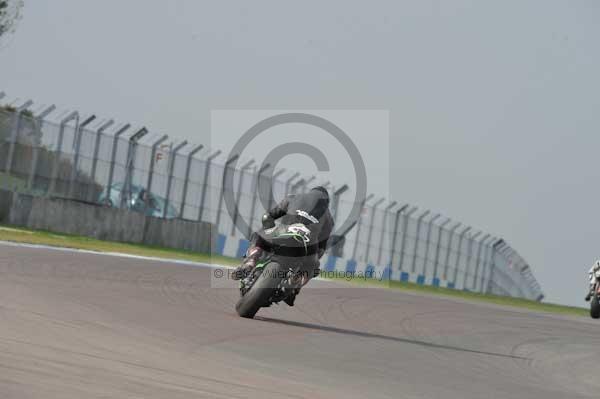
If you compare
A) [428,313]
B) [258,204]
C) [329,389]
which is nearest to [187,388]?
[329,389]

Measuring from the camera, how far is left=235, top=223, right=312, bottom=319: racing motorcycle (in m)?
11.6

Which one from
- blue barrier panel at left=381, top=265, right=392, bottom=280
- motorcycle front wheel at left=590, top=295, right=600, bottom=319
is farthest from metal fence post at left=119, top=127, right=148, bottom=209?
motorcycle front wheel at left=590, top=295, right=600, bottom=319

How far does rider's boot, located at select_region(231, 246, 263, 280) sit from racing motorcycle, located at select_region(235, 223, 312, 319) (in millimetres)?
41

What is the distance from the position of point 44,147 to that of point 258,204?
7.26 metres

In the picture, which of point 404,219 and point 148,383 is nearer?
point 148,383

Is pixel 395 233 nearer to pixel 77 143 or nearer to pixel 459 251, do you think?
pixel 459 251

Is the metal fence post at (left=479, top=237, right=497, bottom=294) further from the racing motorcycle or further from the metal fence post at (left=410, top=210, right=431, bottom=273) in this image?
the racing motorcycle

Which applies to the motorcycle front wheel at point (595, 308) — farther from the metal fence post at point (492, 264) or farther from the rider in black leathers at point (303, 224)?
the metal fence post at point (492, 264)

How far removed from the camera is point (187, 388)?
6617 mm

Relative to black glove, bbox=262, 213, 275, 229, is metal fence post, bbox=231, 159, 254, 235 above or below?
above

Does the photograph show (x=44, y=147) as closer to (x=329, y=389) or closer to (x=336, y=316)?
(x=336, y=316)

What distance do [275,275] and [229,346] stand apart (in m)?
2.36

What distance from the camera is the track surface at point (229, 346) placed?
6.84 metres

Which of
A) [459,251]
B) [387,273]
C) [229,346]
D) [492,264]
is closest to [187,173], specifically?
[387,273]
